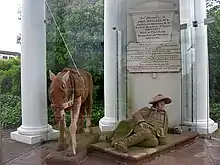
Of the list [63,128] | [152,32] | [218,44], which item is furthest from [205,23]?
[63,128]

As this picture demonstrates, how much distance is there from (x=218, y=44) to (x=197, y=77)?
447mm

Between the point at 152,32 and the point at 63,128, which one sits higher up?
the point at 152,32

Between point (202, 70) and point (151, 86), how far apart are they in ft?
2.05

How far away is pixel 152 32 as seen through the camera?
388 cm

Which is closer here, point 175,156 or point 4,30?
point 175,156

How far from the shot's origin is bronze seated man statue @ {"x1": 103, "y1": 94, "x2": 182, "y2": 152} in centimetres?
278

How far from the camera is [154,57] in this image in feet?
12.7

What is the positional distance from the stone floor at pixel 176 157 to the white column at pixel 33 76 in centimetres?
31

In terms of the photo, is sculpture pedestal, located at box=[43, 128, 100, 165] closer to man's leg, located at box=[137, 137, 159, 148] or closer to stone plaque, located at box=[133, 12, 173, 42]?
man's leg, located at box=[137, 137, 159, 148]

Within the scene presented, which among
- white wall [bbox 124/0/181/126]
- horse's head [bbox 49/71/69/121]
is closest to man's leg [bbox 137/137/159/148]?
horse's head [bbox 49/71/69/121]

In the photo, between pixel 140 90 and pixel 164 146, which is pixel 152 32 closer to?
pixel 140 90

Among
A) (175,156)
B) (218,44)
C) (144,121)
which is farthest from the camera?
(218,44)

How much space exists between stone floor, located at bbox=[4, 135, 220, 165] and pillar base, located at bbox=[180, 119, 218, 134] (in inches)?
18.7

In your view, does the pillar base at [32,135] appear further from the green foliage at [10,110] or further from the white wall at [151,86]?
the white wall at [151,86]
